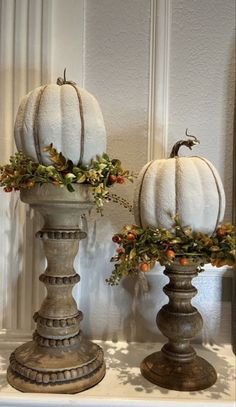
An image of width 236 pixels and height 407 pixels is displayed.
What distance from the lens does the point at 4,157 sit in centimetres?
88

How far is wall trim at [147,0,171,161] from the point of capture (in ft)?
2.90

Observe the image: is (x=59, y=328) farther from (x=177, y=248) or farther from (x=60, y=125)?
(x=60, y=125)

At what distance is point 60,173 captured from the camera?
600 mm

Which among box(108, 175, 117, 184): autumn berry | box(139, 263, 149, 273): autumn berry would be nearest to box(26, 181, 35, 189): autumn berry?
box(108, 175, 117, 184): autumn berry

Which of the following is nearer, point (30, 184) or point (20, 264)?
point (30, 184)

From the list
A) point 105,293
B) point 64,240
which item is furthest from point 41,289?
point 64,240

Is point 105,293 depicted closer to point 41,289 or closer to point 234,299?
point 41,289

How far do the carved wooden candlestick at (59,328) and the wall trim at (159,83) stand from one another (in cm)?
33

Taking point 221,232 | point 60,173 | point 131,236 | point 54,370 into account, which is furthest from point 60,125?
point 54,370

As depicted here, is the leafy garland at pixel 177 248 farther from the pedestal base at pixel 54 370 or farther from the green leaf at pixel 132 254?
the pedestal base at pixel 54 370

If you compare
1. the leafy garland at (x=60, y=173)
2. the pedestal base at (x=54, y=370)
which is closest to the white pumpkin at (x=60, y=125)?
the leafy garland at (x=60, y=173)

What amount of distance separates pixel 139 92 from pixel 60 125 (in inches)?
14.9

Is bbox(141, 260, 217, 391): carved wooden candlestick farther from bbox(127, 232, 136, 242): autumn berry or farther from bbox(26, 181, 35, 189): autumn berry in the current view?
bbox(26, 181, 35, 189): autumn berry

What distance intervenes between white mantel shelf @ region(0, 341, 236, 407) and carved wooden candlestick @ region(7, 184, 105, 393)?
0.09 feet
